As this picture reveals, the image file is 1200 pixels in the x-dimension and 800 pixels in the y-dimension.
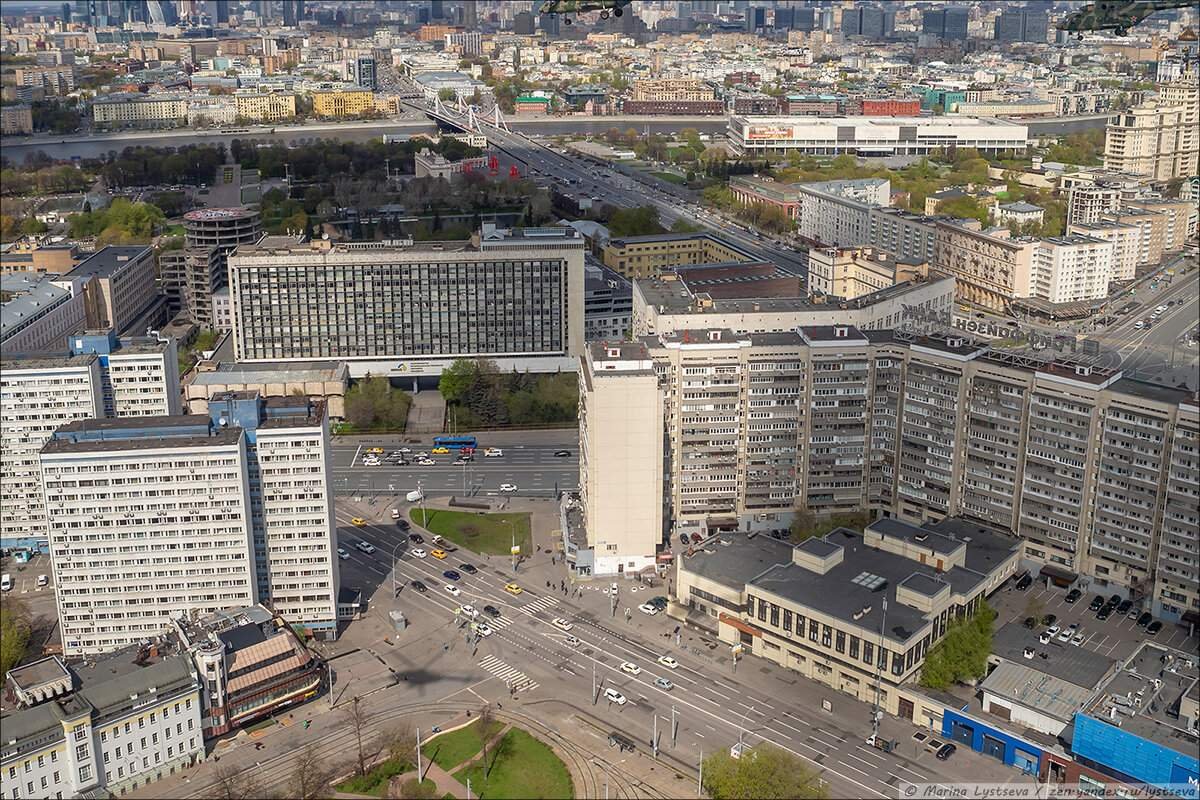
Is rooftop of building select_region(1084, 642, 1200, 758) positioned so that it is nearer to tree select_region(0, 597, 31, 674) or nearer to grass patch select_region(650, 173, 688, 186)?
tree select_region(0, 597, 31, 674)

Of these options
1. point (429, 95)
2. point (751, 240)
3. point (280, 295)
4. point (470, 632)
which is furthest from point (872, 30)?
point (470, 632)

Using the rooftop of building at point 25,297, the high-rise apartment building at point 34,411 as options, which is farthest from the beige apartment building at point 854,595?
the rooftop of building at point 25,297

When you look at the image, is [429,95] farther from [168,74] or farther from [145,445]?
[145,445]

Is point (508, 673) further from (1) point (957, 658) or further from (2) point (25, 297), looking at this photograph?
(2) point (25, 297)

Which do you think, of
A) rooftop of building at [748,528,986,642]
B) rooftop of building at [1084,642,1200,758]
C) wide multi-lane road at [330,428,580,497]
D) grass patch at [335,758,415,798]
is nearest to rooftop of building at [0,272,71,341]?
wide multi-lane road at [330,428,580,497]

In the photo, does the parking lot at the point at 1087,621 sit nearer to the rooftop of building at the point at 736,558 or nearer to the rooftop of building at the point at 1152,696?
the rooftop of building at the point at 1152,696

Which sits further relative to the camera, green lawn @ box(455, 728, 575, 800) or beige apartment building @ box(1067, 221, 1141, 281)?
beige apartment building @ box(1067, 221, 1141, 281)
